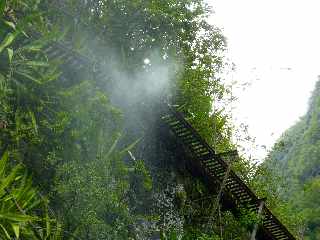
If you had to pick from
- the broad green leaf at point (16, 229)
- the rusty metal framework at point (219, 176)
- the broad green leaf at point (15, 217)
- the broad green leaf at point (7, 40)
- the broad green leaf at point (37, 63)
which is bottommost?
the broad green leaf at point (16, 229)

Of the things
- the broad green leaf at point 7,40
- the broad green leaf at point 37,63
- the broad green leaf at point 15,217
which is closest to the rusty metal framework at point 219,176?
the broad green leaf at point 37,63

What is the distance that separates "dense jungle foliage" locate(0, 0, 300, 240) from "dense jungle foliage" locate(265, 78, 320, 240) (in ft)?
50.6

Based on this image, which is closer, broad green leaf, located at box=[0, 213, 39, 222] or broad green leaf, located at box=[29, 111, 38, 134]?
broad green leaf, located at box=[0, 213, 39, 222]

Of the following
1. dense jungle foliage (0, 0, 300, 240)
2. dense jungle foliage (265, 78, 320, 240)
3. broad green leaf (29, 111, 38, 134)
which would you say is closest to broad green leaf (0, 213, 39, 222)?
dense jungle foliage (0, 0, 300, 240)

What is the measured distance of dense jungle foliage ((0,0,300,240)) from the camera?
740 cm

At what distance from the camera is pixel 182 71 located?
12125mm

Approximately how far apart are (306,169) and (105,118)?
2167 inches

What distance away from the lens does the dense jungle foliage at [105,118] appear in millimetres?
7398

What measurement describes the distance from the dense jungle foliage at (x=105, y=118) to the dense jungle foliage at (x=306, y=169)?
15.4 meters

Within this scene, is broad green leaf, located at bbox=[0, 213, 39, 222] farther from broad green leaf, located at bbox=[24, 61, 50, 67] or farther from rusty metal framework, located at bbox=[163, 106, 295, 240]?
rusty metal framework, located at bbox=[163, 106, 295, 240]

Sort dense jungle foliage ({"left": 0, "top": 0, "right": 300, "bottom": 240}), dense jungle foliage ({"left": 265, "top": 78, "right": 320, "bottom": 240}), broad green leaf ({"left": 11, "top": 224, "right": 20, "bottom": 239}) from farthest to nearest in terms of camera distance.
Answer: dense jungle foliage ({"left": 265, "top": 78, "right": 320, "bottom": 240}) < dense jungle foliage ({"left": 0, "top": 0, "right": 300, "bottom": 240}) < broad green leaf ({"left": 11, "top": 224, "right": 20, "bottom": 239})

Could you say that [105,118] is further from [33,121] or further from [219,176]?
[219,176]

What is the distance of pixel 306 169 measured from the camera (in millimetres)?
59969

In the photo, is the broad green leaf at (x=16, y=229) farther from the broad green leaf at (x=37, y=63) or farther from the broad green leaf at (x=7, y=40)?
the broad green leaf at (x=37, y=63)
